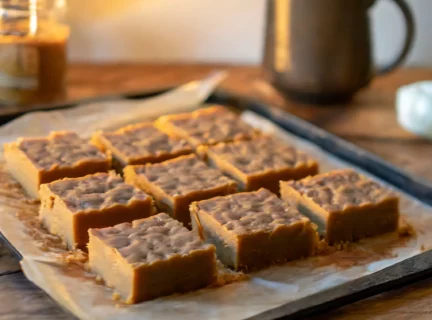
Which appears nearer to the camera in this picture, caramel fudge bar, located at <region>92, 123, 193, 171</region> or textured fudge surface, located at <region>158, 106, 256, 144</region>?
caramel fudge bar, located at <region>92, 123, 193, 171</region>

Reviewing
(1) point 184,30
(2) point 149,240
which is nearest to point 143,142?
(2) point 149,240

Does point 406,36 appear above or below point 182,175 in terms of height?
above

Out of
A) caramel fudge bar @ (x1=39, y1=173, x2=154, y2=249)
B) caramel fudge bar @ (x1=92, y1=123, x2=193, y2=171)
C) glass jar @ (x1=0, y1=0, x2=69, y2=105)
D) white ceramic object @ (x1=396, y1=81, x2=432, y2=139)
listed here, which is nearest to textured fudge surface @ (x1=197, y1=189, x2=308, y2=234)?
caramel fudge bar @ (x1=39, y1=173, x2=154, y2=249)

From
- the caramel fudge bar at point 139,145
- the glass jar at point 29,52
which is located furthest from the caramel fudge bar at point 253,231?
the glass jar at point 29,52

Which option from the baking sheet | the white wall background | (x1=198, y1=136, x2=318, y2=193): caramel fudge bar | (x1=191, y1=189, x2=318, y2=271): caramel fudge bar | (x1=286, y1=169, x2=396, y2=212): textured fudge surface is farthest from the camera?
the white wall background

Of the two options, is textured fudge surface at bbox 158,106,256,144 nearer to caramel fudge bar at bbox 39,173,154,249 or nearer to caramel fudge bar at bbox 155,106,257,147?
caramel fudge bar at bbox 155,106,257,147

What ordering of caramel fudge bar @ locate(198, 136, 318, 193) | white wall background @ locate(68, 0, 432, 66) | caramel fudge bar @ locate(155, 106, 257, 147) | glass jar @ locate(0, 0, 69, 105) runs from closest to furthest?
caramel fudge bar @ locate(198, 136, 318, 193)
caramel fudge bar @ locate(155, 106, 257, 147)
glass jar @ locate(0, 0, 69, 105)
white wall background @ locate(68, 0, 432, 66)

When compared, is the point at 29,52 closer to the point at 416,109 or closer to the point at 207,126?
the point at 207,126
